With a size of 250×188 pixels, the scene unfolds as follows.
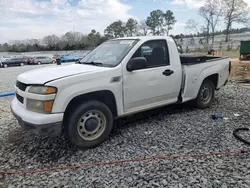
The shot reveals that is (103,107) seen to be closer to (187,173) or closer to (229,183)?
(187,173)

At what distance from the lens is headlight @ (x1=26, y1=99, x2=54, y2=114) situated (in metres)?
3.06

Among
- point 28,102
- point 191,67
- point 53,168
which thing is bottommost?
point 53,168

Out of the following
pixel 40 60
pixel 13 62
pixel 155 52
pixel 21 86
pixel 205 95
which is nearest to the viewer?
pixel 21 86

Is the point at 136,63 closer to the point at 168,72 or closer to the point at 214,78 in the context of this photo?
the point at 168,72

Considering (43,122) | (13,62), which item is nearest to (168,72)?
(43,122)

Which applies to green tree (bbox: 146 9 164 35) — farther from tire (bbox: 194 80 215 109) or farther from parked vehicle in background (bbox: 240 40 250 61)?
tire (bbox: 194 80 215 109)

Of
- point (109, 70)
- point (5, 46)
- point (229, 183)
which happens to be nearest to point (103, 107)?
point (109, 70)

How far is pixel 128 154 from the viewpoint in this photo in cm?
333

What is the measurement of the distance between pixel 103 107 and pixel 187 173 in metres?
1.60

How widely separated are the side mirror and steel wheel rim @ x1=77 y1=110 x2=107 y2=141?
921 mm

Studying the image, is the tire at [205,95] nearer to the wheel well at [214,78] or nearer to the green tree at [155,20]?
the wheel well at [214,78]

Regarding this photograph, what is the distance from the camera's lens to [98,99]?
369 cm

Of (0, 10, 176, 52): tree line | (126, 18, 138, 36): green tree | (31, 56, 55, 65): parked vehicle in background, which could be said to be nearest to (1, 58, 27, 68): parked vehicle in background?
(31, 56, 55, 65): parked vehicle in background

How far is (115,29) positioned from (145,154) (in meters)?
61.5
